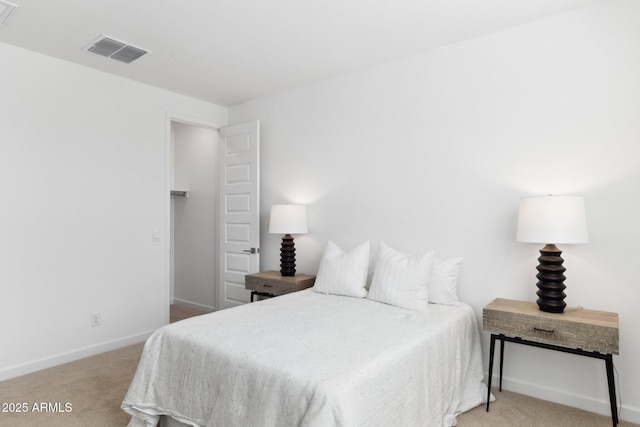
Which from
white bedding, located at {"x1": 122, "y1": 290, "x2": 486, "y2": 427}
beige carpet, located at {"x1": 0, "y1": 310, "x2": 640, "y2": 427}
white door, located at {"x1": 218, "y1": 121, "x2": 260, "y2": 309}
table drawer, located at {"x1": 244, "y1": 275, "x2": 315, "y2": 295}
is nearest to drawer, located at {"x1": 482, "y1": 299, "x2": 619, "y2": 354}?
white bedding, located at {"x1": 122, "y1": 290, "x2": 486, "y2": 427}

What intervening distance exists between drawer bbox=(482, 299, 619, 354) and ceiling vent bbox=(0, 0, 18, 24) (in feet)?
12.2

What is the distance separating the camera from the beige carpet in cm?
231

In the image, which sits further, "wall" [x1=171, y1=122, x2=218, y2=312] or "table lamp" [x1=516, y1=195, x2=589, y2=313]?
"wall" [x1=171, y1=122, x2=218, y2=312]

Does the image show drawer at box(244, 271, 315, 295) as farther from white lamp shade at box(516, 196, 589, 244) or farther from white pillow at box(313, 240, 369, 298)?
white lamp shade at box(516, 196, 589, 244)

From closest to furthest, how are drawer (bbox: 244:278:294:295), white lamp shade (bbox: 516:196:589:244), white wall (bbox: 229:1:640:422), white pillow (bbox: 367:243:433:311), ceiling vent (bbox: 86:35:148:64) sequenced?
white lamp shade (bbox: 516:196:589:244)
white wall (bbox: 229:1:640:422)
white pillow (bbox: 367:243:433:311)
ceiling vent (bbox: 86:35:148:64)
drawer (bbox: 244:278:294:295)

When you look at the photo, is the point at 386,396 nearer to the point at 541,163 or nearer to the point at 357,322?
the point at 357,322

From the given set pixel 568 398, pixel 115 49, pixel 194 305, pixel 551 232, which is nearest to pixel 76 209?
pixel 115 49

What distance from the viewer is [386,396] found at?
1701 millimetres

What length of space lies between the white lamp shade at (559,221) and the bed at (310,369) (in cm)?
77

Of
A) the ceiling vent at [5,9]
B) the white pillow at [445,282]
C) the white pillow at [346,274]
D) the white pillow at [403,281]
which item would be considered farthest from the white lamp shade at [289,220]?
the ceiling vent at [5,9]

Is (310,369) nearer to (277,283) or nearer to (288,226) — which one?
(277,283)

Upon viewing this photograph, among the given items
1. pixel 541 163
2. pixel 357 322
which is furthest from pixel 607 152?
pixel 357 322

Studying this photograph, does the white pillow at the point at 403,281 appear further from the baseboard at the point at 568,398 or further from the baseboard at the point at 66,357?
the baseboard at the point at 66,357

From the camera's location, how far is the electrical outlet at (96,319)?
3.51m
